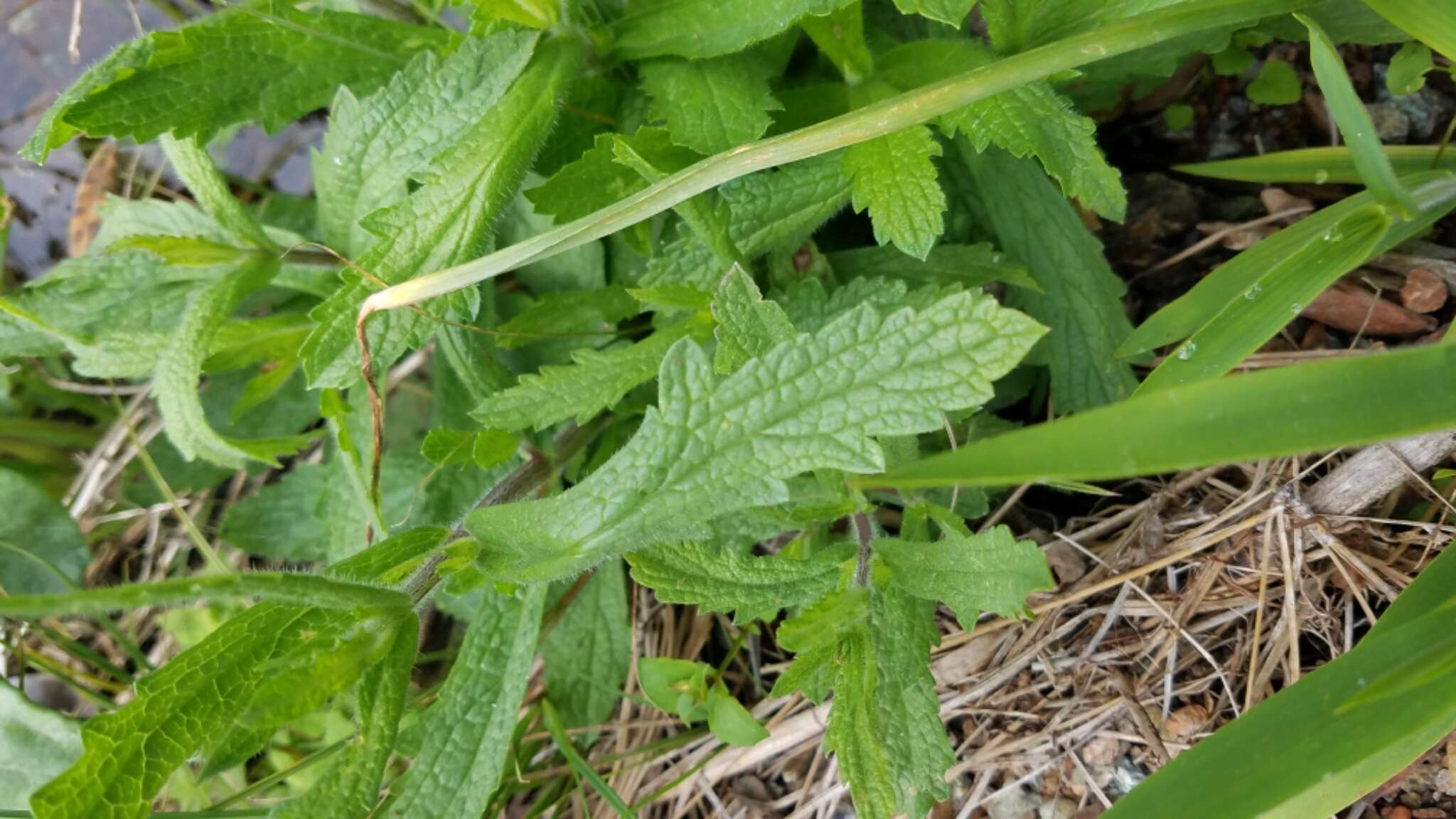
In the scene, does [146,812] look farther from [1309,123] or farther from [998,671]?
[1309,123]

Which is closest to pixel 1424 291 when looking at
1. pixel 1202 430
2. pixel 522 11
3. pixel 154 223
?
pixel 1202 430

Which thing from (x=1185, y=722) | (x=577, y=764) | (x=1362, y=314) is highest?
(x=1362, y=314)

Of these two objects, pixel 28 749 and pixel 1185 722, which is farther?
pixel 28 749

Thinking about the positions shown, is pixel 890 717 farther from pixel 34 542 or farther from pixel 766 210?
pixel 34 542

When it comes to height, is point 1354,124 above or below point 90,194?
above

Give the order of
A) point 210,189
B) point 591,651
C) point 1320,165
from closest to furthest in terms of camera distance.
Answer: point 1320,165 < point 210,189 < point 591,651

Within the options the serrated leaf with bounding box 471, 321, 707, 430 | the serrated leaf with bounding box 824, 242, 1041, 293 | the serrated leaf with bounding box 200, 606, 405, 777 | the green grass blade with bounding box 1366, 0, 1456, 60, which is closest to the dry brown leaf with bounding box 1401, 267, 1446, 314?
the green grass blade with bounding box 1366, 0, 1456, 60

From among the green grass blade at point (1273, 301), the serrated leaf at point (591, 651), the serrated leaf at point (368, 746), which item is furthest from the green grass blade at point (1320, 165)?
the serrated leaf at point (368, 746)

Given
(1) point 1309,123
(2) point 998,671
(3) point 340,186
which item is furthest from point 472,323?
(1) point 1309,123
